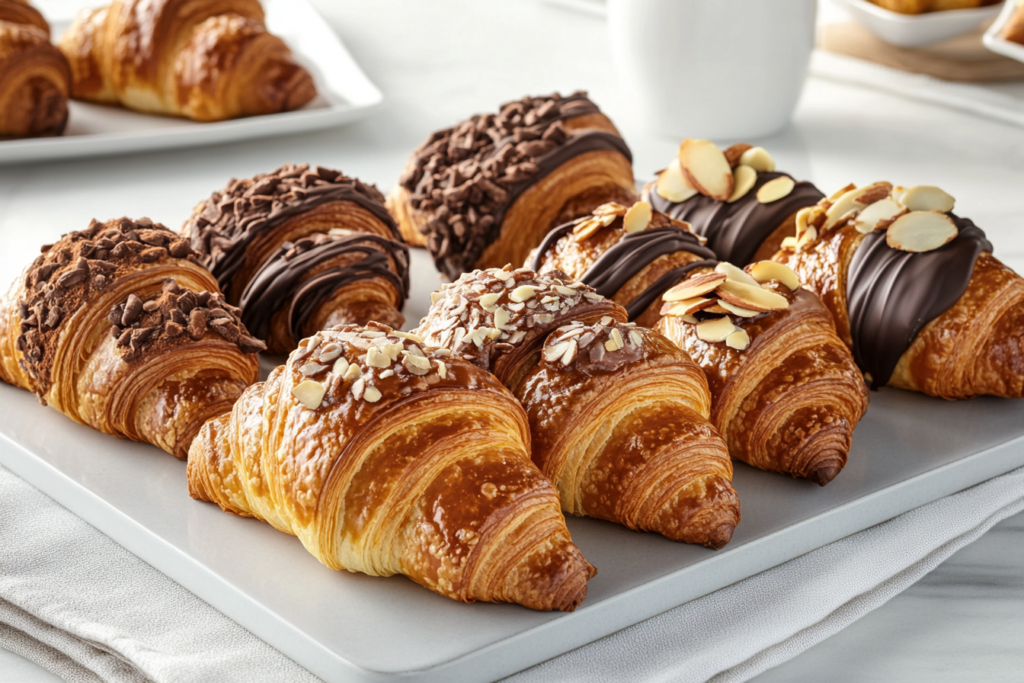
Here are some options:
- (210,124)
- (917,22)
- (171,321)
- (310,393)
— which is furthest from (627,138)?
(310,393)

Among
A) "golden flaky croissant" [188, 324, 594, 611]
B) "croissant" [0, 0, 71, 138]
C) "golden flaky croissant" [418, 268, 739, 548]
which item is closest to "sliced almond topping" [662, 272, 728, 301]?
"golden flaky croissant" [418, 268, 739, 548]

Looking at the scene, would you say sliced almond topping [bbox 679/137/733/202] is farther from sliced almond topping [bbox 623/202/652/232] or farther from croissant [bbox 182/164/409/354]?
croissant [bbox 182/164/409/354]

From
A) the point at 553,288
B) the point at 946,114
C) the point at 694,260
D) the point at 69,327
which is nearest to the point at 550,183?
the point at 694,260

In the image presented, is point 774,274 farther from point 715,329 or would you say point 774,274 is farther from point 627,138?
point 627,138

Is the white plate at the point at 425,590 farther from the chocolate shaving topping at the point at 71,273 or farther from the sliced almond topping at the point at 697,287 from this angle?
the sliced almond topping at the point at 697,287

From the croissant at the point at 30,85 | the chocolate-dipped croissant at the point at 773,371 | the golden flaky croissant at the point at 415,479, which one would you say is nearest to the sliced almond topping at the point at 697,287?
the chocolate-dipped croissant at the point at 773,371
